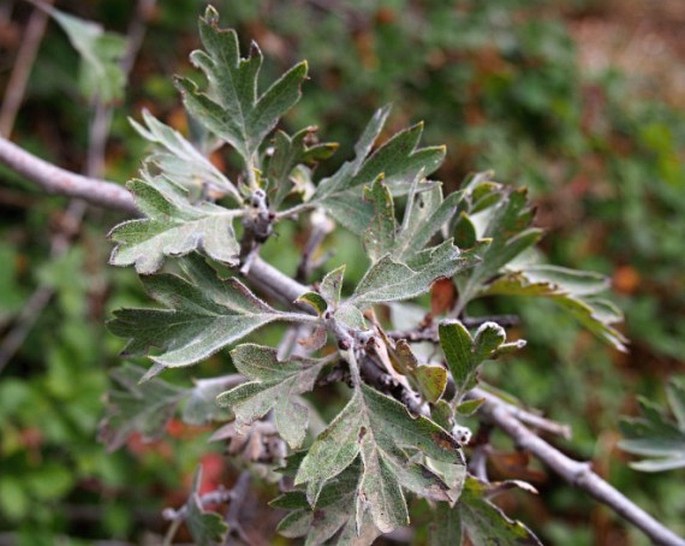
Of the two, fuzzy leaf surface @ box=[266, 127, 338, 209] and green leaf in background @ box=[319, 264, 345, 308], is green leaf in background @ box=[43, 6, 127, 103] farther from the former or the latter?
green leaf in background @ box=[319, 264, 345, 308]

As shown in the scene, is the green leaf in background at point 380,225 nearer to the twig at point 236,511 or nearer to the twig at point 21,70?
the twig at point 236,511

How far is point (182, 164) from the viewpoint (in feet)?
2.36

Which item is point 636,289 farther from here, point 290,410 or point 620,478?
point 290,410

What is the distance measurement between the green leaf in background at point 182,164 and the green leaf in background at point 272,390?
18 centimetres

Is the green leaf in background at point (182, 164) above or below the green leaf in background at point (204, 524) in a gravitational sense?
above

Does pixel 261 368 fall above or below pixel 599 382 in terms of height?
above

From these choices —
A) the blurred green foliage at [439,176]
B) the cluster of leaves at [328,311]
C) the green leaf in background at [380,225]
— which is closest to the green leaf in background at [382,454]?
the cluster of leaves at [328,311]

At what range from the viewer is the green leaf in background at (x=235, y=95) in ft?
2.32

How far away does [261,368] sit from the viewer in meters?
0.60

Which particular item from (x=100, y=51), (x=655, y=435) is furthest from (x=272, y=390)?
(x=100, y=51)

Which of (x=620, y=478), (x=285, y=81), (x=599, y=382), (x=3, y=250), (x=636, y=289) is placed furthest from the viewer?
(x=636, y=289)

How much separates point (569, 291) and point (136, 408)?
49cm

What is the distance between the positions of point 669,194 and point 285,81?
2108mm

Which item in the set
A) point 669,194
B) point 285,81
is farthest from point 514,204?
point 669,194
